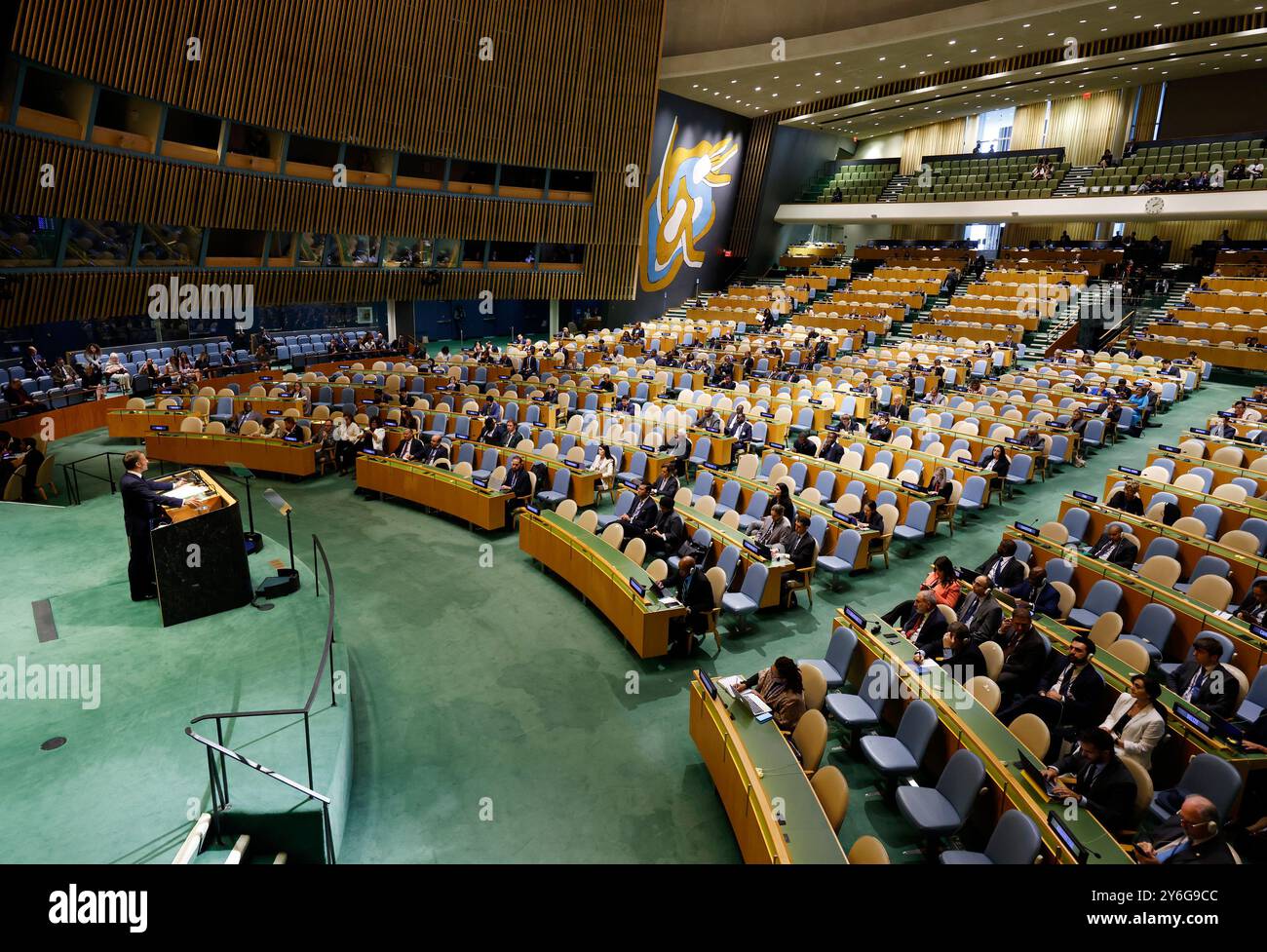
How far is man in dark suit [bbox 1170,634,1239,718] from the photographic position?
17.5 feet

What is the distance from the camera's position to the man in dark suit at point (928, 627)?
6.34 meters

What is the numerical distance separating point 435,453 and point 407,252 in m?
9.51

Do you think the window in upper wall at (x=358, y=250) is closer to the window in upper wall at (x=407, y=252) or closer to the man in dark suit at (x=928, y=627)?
the window in upper wall at (x=407, y=252)

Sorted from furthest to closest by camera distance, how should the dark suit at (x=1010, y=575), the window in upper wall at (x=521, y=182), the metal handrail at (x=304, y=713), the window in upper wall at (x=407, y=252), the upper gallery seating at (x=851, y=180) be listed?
the upper gallery seating at (x=851, y=180), the window in upper wall at (x=521, y=182), the window in upper wall at (x=407, y=252), the dark suit at (x=1010, y=575), the metal handrail at (x=304, y=713)

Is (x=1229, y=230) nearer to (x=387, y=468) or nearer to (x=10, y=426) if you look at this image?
(x=387, y=468)

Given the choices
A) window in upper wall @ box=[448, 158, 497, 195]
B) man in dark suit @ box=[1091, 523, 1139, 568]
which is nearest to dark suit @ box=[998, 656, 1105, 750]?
man in dark suit @ box=[1091, 523, 1139, 568]

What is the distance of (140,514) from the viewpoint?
680cm

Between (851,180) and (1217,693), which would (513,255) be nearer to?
(851,180)

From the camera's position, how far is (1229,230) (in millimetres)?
25484

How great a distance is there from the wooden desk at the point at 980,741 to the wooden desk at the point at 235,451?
33.2 ft

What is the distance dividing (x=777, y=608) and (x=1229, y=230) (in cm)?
2774

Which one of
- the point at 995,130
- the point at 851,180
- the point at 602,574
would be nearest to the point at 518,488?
the point at 602,574

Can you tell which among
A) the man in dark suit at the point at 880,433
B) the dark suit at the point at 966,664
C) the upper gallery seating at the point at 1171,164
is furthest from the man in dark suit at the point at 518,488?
the upper gallery seating at the point at 1171,164
